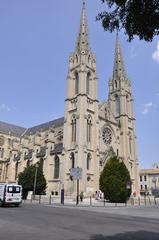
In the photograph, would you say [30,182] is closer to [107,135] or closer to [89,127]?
[89,127]

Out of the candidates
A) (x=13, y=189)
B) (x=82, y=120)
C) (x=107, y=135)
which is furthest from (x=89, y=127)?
(x=13, y=189)

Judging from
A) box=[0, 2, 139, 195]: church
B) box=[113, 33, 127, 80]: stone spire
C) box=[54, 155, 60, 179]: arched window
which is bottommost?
box=[54, 155, 60, 179]: arched window

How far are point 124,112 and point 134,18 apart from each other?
2318 inches

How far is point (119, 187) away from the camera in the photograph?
3659cm

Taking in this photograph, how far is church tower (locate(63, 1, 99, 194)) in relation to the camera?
4831cm

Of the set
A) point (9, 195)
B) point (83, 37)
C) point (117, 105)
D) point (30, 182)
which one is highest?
point (83, 37)

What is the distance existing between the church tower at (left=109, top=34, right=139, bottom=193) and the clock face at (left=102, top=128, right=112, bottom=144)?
4313 mm

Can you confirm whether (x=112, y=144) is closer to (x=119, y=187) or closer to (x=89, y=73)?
(x=89, y=73)

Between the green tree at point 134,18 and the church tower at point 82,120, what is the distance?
41.1 meters

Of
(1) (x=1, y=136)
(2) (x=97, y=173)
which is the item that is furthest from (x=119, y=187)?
(1) (x=1, y=136)

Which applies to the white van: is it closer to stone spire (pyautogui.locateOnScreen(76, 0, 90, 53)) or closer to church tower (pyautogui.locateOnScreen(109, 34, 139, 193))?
church tower (pyautogui.locateOnScreen(109, 34, 139, 193))

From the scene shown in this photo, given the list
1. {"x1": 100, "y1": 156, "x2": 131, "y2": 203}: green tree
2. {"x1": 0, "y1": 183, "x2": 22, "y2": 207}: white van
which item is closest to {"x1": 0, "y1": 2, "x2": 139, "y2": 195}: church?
{"x1": 100, "y1": 156, "x2": 131, "y2": 203}: green tree

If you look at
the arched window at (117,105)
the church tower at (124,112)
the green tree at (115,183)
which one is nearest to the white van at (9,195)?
the green tree at (115,183)

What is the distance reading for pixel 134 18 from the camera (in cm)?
650
